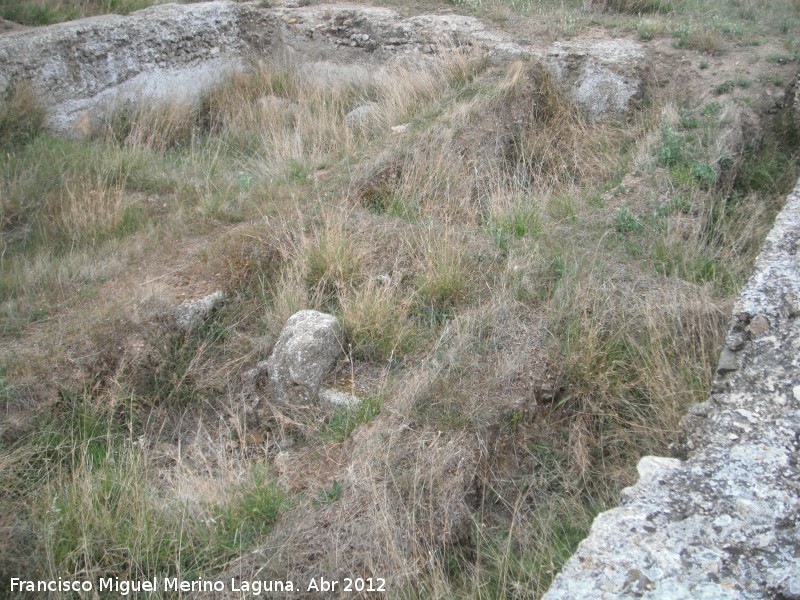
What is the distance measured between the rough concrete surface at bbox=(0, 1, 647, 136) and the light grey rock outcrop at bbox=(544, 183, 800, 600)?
15.7ft

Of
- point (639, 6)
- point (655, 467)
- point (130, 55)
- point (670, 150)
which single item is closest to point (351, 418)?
point (655, 467)

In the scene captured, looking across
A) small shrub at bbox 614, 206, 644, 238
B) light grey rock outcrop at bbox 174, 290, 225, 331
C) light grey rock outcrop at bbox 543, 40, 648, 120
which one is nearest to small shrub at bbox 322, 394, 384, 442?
light grey rock outcrop at bbox 174, 290, 225, 331

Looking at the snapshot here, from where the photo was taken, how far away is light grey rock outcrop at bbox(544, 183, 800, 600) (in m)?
2.18

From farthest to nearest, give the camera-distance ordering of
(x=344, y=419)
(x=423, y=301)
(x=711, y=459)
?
1. (x=423, y=301)
2. (x=344, y=419)
3. (x=711, y=459)

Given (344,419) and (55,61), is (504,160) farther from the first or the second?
(55,61)

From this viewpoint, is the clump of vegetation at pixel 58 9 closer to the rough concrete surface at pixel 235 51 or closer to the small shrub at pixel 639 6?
the rough concrete surface at pixel 235 51

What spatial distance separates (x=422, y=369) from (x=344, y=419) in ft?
1.63

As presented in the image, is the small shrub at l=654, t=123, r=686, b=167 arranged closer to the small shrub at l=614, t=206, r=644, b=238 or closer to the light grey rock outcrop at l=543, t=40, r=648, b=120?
the small shrub at l=614, t=206, r=644, b=238

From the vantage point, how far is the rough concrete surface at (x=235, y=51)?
737 cm

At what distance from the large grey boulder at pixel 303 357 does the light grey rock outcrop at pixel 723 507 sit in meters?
2.03

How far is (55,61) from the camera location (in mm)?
7660

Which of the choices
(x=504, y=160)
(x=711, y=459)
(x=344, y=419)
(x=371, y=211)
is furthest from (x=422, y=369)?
(x=504, y=160)

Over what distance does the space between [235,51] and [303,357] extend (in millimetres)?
6733

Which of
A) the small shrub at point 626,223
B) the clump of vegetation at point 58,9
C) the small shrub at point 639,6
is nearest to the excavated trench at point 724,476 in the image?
the small shrub at point 626,223
